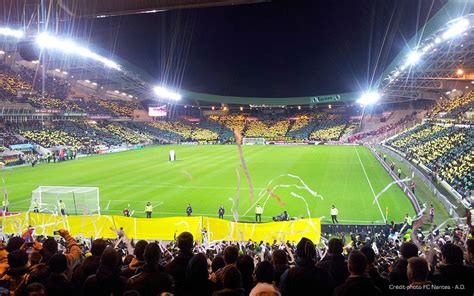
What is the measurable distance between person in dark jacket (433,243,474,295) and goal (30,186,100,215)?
21.0 metres

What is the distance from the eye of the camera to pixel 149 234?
16.1 metres

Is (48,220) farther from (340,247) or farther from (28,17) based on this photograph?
(340,247)

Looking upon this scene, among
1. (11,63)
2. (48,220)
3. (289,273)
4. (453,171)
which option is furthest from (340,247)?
(11,63)

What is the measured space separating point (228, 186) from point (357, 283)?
89.1 ft

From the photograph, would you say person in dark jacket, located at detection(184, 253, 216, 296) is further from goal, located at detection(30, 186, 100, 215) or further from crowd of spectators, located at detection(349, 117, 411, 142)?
crowd of spectators, located at detection(349, 117, 411, 142)

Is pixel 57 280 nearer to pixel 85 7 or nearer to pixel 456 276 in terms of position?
pixel 456 276

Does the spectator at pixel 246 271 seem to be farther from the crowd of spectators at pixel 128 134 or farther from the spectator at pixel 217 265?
the crowd of spectators at pixel 128 134

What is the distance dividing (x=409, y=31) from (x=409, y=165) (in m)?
11.9

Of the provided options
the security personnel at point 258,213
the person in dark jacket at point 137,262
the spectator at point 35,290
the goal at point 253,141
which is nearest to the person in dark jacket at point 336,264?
the person in dark jacket at point 137,262

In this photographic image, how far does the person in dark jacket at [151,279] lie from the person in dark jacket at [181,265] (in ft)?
0.73

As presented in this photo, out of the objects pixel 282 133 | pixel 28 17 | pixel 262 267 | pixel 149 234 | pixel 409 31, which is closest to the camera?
pixel 262 267

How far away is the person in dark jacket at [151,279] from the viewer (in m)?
4.16

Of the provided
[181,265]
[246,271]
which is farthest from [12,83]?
[246,271]

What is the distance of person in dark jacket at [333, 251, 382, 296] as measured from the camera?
3.64m
